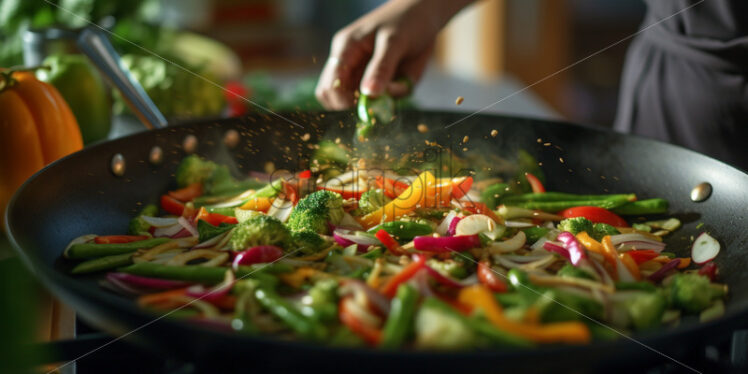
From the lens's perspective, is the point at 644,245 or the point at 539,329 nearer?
the point at 539,329

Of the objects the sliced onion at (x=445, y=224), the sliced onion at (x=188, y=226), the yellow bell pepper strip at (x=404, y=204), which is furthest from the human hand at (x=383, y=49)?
the sliced onion at (x=188, y=226)

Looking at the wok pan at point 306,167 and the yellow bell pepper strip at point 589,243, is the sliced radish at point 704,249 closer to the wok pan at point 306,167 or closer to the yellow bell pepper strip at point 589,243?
the wok pan at point 306,167

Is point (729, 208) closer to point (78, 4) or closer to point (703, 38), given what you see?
point (703, 38)

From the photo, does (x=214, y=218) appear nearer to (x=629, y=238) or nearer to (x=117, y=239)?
(x=117, y=239)

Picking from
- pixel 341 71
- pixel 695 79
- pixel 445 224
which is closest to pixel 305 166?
pixel 341 71

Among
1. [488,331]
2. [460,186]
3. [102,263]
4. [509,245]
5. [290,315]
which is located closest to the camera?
[488,331]

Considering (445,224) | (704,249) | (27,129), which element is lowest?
(704,249)

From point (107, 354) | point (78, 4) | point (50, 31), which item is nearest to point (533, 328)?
point (107, 354)
